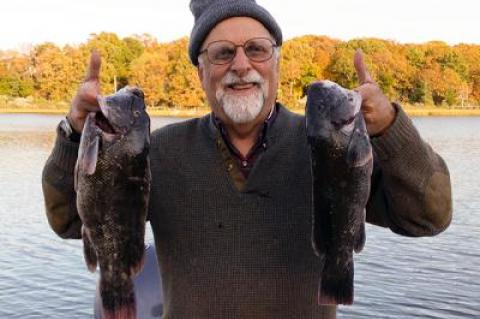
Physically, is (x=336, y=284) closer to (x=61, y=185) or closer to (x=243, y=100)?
(x=243, y=100)

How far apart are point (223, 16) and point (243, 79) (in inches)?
16.1

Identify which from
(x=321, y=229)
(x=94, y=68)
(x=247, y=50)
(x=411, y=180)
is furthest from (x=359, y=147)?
(x=94, y=68)

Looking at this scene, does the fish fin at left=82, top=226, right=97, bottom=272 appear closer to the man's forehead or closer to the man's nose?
the man's nose

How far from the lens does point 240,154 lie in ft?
12.4

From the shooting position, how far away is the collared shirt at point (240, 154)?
12.1 feet

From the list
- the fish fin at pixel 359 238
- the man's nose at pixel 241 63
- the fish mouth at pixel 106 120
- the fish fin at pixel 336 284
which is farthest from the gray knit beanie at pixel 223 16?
the fish fin at pixel 336 284

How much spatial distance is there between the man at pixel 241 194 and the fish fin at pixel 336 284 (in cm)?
29

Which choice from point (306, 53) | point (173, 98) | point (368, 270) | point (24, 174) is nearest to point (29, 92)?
point (173, 98)

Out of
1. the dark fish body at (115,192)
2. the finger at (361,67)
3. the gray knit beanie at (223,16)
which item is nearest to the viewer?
the dark fish body at (115,192)

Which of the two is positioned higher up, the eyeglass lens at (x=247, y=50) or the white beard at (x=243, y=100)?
the eyeglass lens at (x=247, y=50)

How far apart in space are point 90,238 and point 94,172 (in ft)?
1.22

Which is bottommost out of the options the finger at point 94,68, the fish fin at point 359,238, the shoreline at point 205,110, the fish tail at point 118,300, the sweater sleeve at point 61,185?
the shoreline at point 205,110

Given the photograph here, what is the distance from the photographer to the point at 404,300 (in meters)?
11.6

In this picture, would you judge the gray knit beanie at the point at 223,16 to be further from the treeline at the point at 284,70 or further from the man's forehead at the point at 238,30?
the treeline at the point at 284,70
